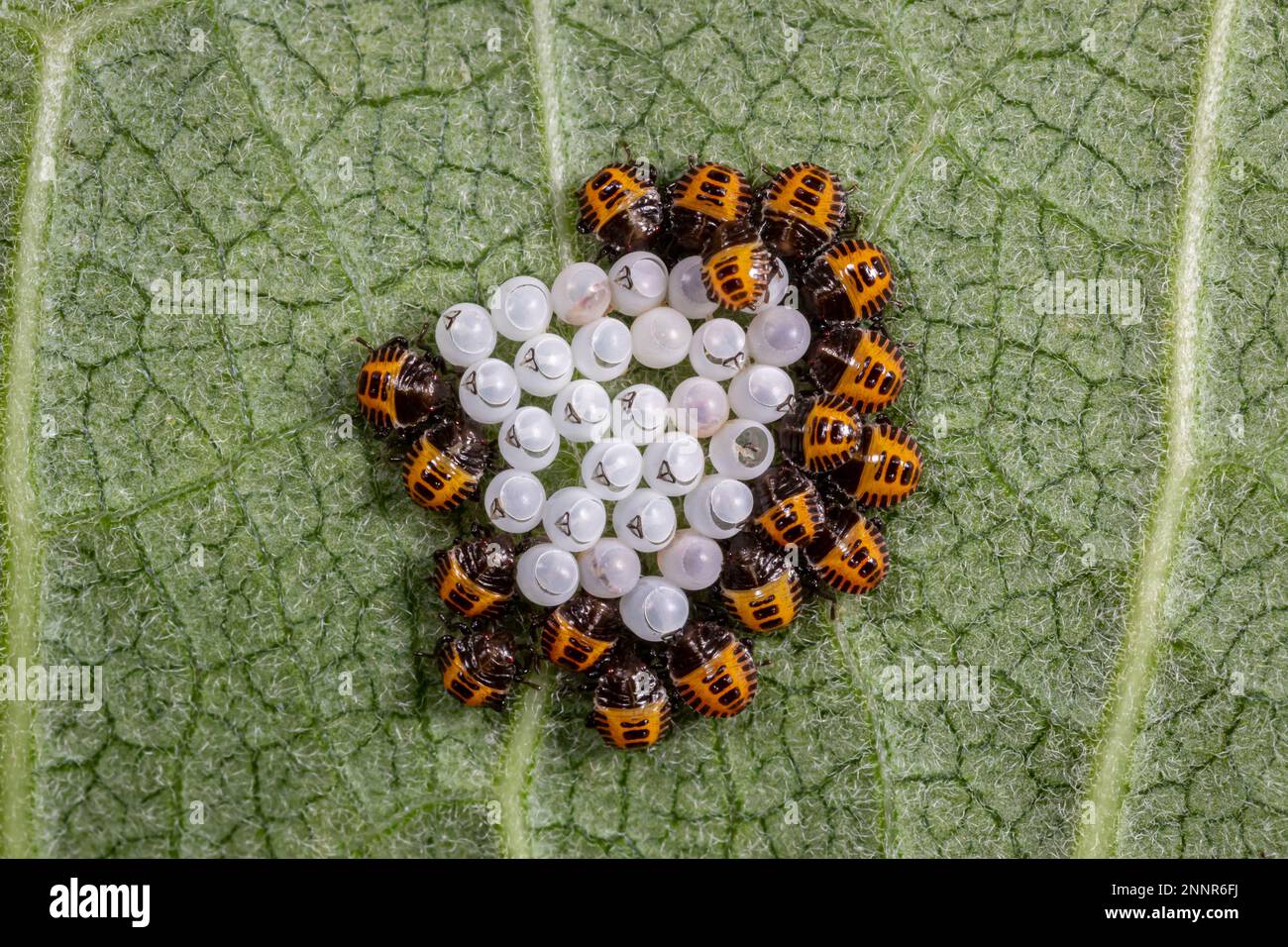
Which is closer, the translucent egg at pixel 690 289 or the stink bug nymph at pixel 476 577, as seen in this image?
the stink bug nymph at pixel 476 577

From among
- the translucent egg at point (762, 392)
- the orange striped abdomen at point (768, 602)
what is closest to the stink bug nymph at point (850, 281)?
the translucent egg at point (762, 392)

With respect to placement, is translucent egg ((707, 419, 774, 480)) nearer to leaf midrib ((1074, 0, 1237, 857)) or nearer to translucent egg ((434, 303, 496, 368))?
translucent egg ((434, 303, 496, 368))

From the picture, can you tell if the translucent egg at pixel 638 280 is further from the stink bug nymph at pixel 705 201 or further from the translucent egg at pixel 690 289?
the stink bug nymph at pixel 705 201

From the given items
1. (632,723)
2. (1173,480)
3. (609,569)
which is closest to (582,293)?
(609,569)

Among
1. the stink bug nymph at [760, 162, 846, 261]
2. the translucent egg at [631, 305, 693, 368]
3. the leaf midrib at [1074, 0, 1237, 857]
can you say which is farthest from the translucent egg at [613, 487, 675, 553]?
the leaf midrib at [1074, 0, 1237, 857]

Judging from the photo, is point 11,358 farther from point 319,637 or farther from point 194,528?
point 319,637

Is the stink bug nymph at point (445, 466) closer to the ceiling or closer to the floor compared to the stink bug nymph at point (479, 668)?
closer to the ceiling
